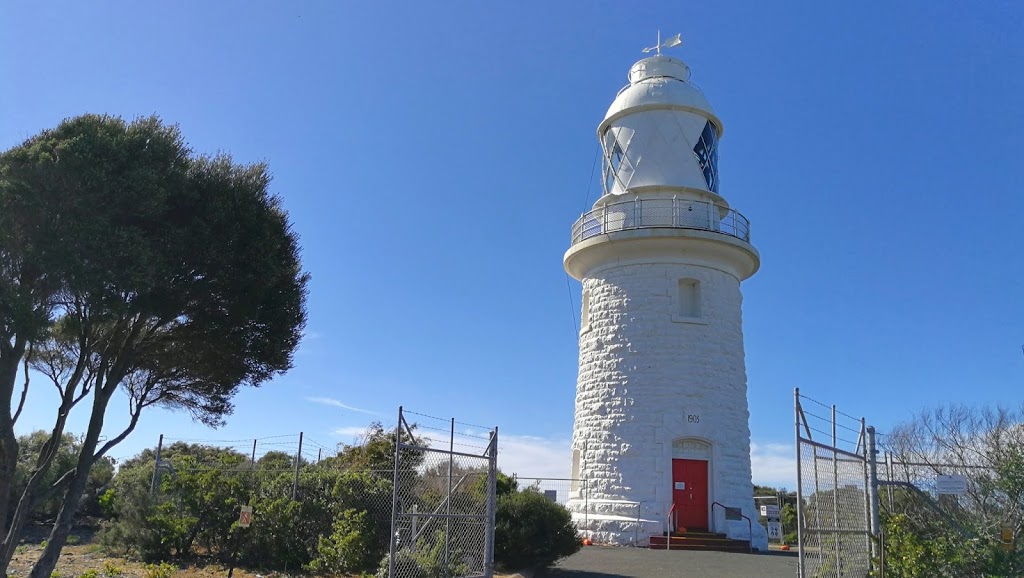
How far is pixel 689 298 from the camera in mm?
19812

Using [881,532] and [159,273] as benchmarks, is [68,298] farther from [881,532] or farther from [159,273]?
[881,532]

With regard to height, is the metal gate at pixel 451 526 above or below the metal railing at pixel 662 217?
below

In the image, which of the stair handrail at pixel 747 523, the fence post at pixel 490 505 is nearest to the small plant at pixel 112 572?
the fence post at pixel 490 505

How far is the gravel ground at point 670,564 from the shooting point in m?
13.5

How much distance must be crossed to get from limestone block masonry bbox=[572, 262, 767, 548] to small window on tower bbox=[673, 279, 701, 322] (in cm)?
19

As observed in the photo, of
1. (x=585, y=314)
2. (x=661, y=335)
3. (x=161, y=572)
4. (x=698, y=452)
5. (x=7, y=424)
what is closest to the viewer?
(x=7, y=424)

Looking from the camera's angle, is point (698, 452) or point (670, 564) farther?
point (698, 452)

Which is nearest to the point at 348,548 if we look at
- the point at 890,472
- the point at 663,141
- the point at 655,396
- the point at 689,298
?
the point at 890,472

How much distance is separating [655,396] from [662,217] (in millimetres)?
4323

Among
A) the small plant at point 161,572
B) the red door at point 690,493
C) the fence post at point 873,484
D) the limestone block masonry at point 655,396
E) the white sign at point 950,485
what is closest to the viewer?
the white sign at point 950,485

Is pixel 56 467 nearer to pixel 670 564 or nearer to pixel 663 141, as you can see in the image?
pixel 670 564

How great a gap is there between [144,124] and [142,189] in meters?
1.52

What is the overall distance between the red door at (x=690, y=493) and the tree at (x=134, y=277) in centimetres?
982

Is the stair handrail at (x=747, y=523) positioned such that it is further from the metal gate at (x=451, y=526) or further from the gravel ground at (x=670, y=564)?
the metal gate at (x=451, y=526)
